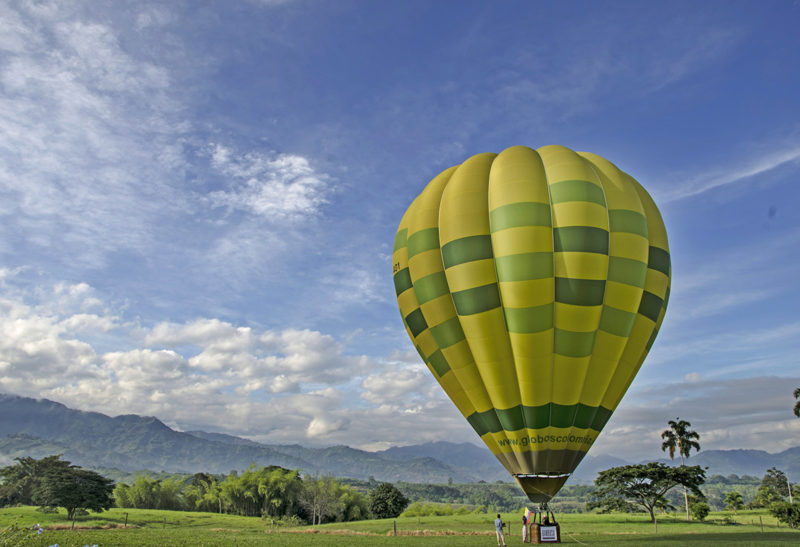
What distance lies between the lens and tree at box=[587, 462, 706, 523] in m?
56.9

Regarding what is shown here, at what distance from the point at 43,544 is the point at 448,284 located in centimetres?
2386

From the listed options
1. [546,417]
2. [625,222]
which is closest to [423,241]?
[625,222]

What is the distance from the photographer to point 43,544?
84.8 feet

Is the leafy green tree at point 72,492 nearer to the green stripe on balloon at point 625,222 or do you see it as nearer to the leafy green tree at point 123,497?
the leafy green tree at point 123,497

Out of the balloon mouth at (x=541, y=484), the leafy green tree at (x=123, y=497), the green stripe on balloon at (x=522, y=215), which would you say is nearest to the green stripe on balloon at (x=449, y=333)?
the green stripe on balloon at (x=522, y=215)

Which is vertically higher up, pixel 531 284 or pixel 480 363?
pixel 531 284

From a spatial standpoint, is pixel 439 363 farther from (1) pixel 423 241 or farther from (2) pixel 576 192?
(2) pixel 576 192

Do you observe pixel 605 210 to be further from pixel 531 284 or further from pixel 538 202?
pixel 531 284

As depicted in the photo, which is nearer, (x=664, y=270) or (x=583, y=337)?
(x=583, y=337)

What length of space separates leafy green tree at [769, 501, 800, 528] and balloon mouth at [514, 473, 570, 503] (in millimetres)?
45548

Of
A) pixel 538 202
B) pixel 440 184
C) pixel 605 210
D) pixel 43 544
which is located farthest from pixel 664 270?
pixel 43 544

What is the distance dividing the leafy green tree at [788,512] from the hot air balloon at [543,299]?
143ft

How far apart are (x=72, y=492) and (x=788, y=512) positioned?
72.8 metres

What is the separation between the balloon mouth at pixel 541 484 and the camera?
1958 cm
